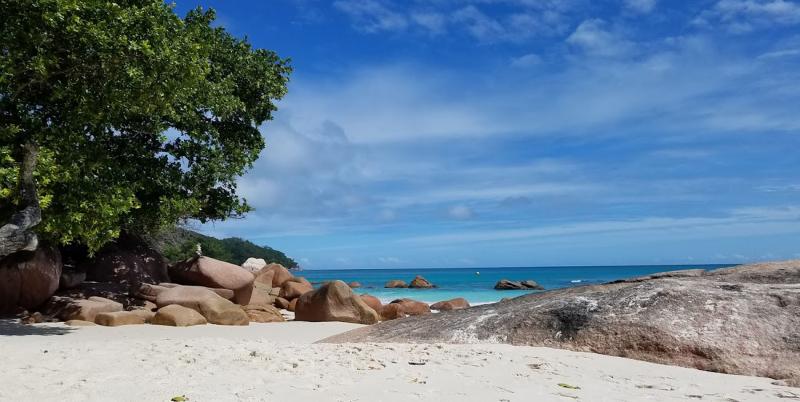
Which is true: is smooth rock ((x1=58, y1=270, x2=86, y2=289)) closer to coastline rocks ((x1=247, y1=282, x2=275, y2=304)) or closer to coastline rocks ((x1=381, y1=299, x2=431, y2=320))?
coastline rocks ((x1=247, y1=282, x2=275, y2=304))

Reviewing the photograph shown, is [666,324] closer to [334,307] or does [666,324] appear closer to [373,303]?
[334,307]

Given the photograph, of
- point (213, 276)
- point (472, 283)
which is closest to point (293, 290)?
point (213, 276)

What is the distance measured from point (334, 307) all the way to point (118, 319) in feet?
19.5

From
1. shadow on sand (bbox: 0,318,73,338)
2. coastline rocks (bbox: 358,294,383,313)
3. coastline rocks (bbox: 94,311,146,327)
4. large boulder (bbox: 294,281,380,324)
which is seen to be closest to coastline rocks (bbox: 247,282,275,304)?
coastline rocks (bbox: 358,294,383,313)

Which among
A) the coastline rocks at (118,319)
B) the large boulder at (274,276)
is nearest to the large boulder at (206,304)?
the coastline rocks at (118,319)

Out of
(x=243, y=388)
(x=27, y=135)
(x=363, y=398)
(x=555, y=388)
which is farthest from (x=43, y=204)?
(x=555, y=388)

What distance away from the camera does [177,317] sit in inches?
619

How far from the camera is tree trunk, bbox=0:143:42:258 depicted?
1020 cm

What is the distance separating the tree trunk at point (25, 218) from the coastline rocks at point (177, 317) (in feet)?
17.0

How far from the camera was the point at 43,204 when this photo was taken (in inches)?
444

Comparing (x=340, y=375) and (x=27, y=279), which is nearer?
(x=340, y=375)

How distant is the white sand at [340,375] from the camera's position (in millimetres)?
6082

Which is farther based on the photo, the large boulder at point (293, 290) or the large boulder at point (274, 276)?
the large boulder at point (274, 276)

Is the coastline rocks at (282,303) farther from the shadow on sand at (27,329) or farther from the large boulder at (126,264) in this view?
the shadow on sand at (27,329)
